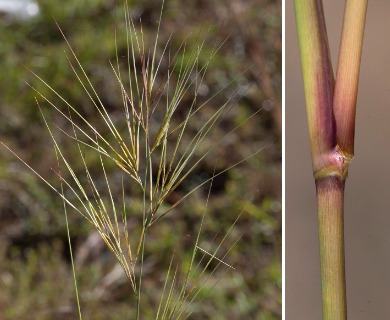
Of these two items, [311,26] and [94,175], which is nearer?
[311,26]

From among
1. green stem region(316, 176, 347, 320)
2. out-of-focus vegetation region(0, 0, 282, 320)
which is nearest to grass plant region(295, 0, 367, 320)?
green stem region(316, 176, 347, 320)

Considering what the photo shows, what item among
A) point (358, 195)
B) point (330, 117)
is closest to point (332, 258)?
point (330, 117)

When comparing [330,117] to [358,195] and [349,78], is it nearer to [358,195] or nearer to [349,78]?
[349,78]

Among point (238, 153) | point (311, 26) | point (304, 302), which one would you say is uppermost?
point (311, 26)

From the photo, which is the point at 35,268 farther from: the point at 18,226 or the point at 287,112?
the point at 287,112

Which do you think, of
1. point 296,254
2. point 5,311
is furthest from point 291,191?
point 5,311

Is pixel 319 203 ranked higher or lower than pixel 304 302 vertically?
higher

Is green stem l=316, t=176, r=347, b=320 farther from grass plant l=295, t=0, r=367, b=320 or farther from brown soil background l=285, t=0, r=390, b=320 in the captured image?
brown soil background l=285, t=0, r=390, b=320
